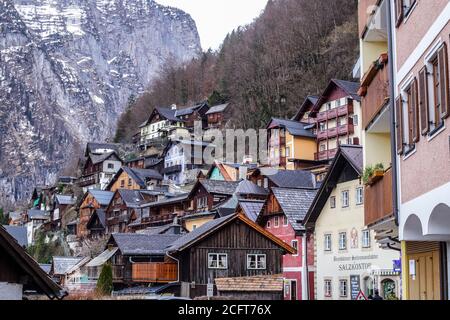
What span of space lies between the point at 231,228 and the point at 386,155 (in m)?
23.1

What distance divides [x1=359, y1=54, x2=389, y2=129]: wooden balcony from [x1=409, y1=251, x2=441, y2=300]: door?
3.49 m

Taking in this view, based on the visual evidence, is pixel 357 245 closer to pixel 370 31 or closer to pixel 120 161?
pixel 370 31

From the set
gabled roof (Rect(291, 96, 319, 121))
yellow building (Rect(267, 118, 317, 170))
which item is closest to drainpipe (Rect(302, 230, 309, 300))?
yellow building (Rect(267, 118, 317, 170))

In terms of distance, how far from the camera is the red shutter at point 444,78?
404 inches

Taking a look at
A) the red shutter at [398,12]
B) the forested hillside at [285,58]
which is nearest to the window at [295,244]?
the red shutter at [398,12]

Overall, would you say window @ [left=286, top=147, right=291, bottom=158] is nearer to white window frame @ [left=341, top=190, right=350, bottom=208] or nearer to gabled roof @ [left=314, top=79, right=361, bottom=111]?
gabled roof @ [left=314, top=79, right=361, bottom=111]

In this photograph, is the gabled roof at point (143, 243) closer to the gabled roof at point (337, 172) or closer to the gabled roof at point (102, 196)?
the gabled roof at point (337, 172)

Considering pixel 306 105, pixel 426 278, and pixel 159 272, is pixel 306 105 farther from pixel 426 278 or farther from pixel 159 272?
pixel 426 278

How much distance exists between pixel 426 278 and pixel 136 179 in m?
78.2

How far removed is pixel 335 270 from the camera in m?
36.3

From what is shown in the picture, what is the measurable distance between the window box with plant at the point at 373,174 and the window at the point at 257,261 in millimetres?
24841

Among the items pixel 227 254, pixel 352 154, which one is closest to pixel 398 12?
pixel 352 154

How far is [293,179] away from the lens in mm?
57500

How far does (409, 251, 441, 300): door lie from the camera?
13289 millimetres
